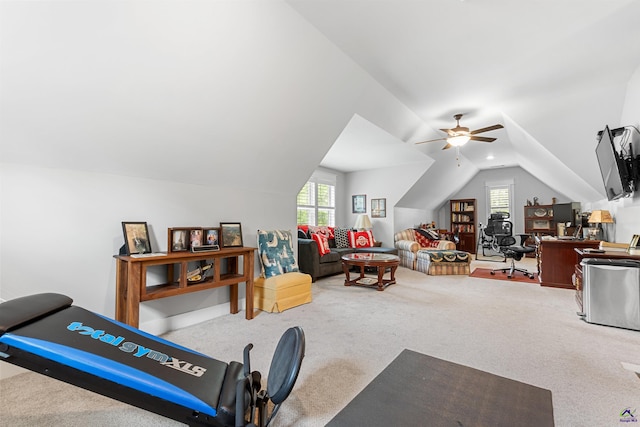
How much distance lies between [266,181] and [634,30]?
3764mm

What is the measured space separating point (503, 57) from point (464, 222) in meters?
7.36

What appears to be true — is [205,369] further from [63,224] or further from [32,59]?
[32,59]

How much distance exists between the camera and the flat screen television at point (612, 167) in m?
2.99

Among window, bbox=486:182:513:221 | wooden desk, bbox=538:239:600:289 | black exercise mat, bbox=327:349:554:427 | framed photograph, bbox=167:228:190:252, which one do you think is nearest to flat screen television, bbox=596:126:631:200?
wooden desk, bbox=538:239:600:289

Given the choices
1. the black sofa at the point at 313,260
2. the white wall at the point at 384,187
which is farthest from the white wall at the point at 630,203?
the black sofa at the point at 313,260

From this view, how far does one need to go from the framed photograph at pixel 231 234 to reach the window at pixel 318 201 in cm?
321

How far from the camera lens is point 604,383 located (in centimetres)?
187

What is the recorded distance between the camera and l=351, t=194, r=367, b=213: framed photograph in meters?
7.55

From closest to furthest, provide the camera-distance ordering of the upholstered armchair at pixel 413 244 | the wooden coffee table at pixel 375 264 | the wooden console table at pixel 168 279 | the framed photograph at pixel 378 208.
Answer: the wooden console table at pixel 168 279
the wooden coffee table at pixel 375 264
the upholstered armchair at pixel 413 244
the framed photograph at pixel 378 208

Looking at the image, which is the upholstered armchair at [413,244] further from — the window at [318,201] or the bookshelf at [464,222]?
the bookshelf at [464,222]

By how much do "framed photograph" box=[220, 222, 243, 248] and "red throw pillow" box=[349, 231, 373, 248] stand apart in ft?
11.3

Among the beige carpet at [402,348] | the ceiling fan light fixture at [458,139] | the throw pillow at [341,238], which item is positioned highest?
the ceiling fan light fixture at [458,139]

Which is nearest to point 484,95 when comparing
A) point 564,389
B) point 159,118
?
point 564,389

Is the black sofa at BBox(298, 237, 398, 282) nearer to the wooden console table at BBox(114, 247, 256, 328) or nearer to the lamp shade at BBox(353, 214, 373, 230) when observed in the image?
the lamp shade at BBox(353, 214, 373, 230)
